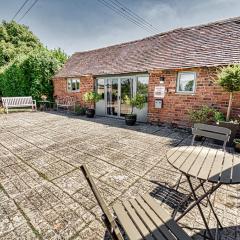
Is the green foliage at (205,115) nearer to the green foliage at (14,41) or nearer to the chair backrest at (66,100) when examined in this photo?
the chair backrest at (66,100)

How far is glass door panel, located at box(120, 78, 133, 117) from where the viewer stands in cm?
1013

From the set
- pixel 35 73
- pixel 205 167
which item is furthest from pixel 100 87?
pixel 205 167

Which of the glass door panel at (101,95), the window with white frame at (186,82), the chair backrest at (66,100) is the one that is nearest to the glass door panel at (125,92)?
the glass door panel at (101,95)

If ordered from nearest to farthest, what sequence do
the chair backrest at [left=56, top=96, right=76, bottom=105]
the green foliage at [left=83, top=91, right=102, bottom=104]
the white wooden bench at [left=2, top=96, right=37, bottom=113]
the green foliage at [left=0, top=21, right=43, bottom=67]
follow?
the green foliage at [left=83, top=91, right=102, bottom=104]
the white wooden bench at [left=2, top=96, right=37, bottom=113]
the chair backrest at [left=56, top=96, right=76, bottom=105]
the green foliage at [left=0, top=21, right=43, bottom=67]

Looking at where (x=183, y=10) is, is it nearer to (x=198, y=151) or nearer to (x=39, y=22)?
(x=39, y=22)

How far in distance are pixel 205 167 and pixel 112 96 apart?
9.41 m

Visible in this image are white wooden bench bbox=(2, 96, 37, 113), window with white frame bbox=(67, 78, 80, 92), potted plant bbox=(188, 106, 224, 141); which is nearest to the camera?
potted plant bbox=(188, 106, 224, 141)

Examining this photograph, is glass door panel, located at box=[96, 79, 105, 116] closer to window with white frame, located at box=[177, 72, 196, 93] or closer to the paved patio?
window with white frame, located at box=[177, 72, 196, 93]

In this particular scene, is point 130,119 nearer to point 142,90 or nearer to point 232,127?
point 142,90

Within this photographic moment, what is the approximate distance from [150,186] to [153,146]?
2499mm

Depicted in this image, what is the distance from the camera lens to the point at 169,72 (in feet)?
27.4

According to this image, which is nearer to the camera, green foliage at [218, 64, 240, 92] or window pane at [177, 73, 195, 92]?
green foliage at [218, 64, 240, 92]

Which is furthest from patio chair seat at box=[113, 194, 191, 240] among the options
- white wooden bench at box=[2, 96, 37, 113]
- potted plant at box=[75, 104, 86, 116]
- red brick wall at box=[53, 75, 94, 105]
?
white wooden bench at box=[2, 96, 37, 113]

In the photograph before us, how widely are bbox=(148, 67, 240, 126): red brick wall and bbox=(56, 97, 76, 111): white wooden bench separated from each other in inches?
261
